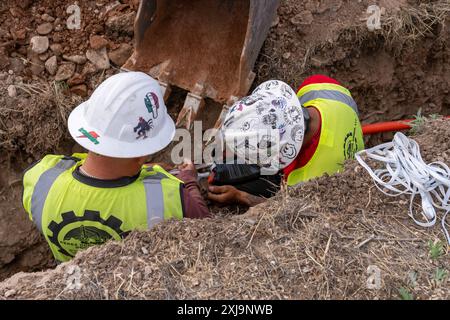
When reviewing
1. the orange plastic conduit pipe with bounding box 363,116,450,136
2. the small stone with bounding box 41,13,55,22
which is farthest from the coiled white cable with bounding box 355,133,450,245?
the small stone with bounding box 41,13,55,22

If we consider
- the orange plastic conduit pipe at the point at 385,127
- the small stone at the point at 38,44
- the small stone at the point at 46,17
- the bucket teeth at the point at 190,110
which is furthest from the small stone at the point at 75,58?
the orange plastic conduit pipe at the point at 385,127

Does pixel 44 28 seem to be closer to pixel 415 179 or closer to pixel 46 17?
pixel 46 17

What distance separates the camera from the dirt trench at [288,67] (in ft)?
11.2

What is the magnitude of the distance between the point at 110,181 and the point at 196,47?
5.79ft

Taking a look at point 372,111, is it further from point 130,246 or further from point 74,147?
point 130,246

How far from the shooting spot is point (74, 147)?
3.54m

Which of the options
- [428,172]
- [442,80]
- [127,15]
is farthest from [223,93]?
[442,80]

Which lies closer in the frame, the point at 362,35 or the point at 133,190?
the point at 133,190

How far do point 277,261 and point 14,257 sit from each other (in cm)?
219

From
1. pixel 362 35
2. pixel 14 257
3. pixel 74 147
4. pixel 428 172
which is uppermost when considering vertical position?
pixel 362 35

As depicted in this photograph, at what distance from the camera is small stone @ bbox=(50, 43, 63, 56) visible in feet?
11.6

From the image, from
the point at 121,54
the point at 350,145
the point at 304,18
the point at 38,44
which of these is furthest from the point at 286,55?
the point at 38,44

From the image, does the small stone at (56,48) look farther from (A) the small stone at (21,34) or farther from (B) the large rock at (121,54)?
(B) the large rock at (121,54)

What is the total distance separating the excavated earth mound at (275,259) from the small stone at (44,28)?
6.51ft
